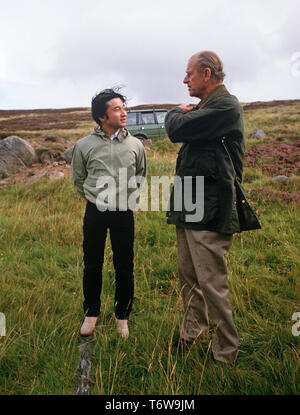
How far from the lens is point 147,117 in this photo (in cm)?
1419

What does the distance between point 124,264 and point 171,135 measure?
121cm

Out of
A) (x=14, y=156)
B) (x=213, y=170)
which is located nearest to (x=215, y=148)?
(x=213, y=170)

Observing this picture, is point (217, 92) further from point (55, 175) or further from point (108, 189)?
point (55, 175)

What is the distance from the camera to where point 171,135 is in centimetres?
207

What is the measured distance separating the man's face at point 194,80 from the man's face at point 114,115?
585 mm

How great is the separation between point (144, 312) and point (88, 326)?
1.88 feet

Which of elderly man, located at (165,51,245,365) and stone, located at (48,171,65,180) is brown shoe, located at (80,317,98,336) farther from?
stone, located at (48,171,65,180)

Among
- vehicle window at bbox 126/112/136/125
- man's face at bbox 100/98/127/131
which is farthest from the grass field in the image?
vehicle window at bbox 126/112/136/125

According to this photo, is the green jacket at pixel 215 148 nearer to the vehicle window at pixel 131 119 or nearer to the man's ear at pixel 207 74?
the man's ear at pixel 207 74

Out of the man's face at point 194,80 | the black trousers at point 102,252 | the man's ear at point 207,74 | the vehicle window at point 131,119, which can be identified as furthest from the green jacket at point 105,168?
the vehicle window at point 131,119

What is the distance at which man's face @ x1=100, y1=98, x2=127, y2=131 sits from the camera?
93.6 inches

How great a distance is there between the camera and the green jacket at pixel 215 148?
6.37ft
